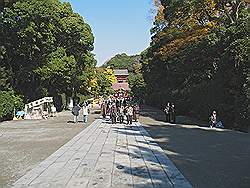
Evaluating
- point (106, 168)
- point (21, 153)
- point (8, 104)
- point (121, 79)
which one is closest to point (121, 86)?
point (121, 79)

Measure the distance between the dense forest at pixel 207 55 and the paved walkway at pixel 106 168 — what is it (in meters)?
9.14

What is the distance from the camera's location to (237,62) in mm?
22203

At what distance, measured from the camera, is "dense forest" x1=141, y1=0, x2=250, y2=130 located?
22516 millimetres

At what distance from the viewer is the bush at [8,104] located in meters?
30.2

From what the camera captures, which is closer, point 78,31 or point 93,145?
point 93,145

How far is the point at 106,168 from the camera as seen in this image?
9.48 metres

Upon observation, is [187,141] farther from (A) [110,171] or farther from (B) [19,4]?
(B) [19,4]

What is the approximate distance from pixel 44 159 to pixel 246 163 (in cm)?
535

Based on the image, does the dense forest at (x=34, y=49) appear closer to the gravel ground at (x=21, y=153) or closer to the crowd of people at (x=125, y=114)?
the crowd of people at (x=125, y=114)

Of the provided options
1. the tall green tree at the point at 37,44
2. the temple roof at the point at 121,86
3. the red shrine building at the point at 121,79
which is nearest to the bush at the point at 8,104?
the tall green tree at the point at 37,44

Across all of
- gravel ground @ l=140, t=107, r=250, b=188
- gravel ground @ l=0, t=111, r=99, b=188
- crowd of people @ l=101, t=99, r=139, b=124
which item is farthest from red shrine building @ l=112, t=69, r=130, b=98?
gravel ground @ l=140, t=107, r=250, b=188

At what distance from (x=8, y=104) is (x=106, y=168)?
23421 mm

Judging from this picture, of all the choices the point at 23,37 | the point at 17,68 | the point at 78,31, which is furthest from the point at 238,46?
the point at 78,31

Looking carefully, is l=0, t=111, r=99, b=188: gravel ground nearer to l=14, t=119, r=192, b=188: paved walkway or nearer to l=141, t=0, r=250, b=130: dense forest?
l=14, t=119, r=192, b=188: paved walkway
